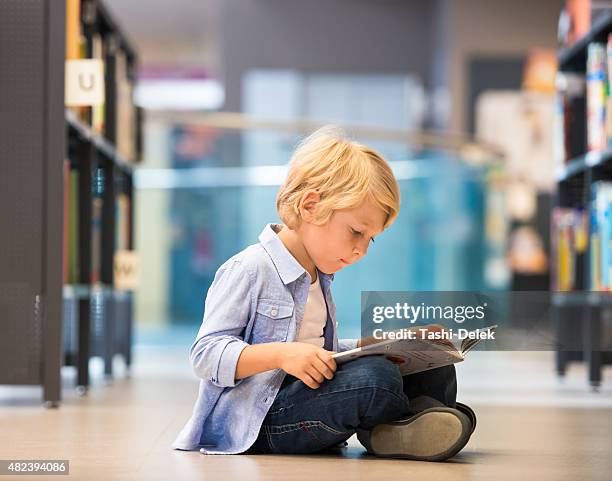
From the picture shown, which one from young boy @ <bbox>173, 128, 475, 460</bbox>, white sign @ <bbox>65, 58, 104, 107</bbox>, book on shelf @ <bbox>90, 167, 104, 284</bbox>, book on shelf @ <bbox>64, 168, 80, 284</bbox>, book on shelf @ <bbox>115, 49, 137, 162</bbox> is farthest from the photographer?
book on shelf @ <bbox>115, 49, 137, 162</bbox>

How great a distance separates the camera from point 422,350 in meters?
1.69

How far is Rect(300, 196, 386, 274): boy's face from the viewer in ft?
5.81

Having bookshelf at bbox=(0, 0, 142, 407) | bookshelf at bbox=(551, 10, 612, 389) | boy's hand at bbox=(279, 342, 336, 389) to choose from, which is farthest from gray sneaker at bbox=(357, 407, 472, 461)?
bookshelf at bbox=(551, 10, 612, 389)

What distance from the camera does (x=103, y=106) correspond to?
3.59 m

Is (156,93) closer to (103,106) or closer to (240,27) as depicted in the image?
(240,27)

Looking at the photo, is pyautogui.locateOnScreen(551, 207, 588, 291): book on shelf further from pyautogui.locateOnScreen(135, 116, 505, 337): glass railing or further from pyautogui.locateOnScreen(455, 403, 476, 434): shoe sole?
pyautogui.locateOnScreen(455, 403, 476, 434): shoe sole

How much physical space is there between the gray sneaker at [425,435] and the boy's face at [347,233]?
28cm

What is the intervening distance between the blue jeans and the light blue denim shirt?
1.6 inches

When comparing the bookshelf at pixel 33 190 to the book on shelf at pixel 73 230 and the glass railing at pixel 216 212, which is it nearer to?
the book on shelf at pixel 73 230

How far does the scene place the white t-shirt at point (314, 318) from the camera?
186 cm

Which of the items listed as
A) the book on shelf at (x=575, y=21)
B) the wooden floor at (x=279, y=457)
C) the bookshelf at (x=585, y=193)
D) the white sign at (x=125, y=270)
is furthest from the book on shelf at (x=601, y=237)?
the white sign at (x=125, y=270)

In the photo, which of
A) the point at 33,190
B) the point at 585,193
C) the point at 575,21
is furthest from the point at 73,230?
the point at 575,21

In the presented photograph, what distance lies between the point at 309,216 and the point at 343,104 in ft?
22.8

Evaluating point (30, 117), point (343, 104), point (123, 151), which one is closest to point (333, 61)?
point (343, 104)
